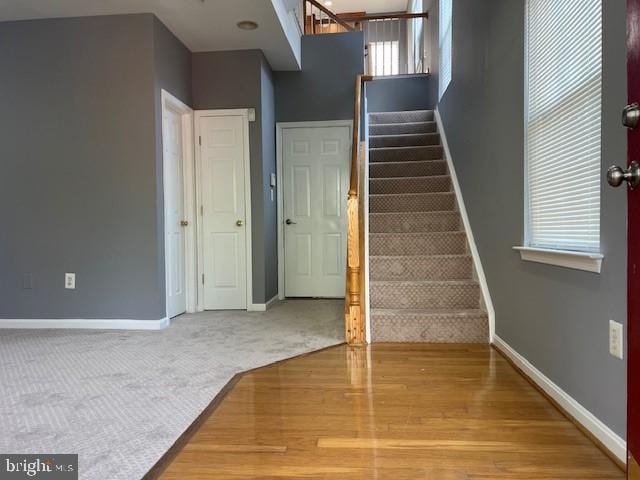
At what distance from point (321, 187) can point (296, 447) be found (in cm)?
344

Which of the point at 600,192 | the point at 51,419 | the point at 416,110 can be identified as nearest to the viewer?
the point at 600,192

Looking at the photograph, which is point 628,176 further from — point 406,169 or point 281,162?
point 281,162

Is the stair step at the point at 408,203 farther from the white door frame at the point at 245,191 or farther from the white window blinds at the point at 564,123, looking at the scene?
the white window blinds at the point at 564,123

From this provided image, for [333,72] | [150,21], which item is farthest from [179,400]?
[333,72]

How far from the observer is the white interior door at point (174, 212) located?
11.3 feet

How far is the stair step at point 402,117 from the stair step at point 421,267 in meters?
2.43

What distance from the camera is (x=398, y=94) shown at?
5320 millimetres

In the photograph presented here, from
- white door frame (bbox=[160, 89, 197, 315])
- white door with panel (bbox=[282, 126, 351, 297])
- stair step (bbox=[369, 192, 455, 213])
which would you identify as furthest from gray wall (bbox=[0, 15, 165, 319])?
stair step (bbox=[369, 192, 455, 213])

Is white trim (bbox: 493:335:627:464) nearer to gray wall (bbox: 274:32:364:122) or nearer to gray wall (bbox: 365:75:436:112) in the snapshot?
gray wall (bbox: 274:32:364:122)

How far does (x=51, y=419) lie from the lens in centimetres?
164

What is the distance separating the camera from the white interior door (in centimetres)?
346

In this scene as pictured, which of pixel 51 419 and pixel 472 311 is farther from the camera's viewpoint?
pixel 472 311

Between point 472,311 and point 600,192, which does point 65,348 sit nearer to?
point 472,311

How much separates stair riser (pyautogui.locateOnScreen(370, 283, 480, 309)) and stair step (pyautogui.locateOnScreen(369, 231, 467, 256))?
436 mm
